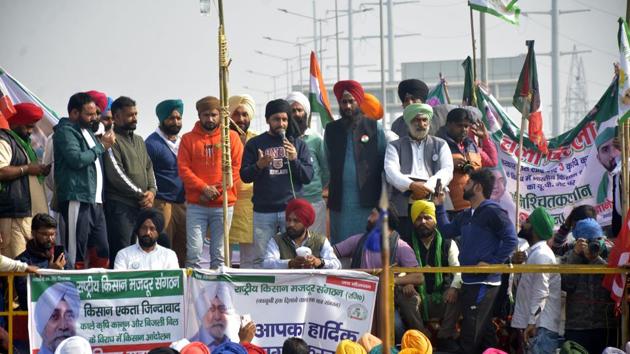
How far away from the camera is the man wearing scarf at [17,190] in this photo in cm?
1314

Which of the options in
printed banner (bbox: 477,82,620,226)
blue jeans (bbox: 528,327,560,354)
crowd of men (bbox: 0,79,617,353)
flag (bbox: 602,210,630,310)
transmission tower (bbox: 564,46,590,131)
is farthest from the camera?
transmission tower (bbox: 564,46,590,131)

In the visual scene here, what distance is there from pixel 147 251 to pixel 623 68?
467cm

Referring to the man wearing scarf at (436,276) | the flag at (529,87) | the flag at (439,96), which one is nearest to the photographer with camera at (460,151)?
the flag at (529,87)

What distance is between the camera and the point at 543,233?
12500mm

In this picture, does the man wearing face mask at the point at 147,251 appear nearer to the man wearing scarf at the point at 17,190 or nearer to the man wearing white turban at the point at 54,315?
the man wearing white turban at the point at 54,315

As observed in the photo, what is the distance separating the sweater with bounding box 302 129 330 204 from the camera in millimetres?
14227

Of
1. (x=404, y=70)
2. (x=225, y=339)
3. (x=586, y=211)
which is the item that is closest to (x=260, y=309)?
(x=225, y=339)

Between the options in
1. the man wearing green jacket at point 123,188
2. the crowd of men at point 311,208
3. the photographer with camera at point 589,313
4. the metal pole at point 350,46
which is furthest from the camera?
the metal pole at point 350,46

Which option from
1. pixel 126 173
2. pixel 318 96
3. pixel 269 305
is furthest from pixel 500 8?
pixel 269 305

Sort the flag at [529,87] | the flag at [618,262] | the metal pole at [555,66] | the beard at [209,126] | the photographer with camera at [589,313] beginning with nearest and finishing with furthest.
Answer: the flag at [618,262] → the photographer with camera at [589,313] → the beard at [209,126] → the flag at [529,87] → the metal pole at [555,66]

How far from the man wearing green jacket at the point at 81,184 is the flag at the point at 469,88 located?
19.6ft

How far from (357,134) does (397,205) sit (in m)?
0.89

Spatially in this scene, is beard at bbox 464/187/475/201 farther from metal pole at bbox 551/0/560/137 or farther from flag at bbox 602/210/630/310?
metal pole at bbox 551/0/560/137

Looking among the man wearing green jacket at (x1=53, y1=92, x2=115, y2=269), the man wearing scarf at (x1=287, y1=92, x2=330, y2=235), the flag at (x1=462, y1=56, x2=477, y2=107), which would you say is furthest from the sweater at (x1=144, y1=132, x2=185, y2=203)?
the flag at (x1=462, y1=56, x2=477, y2=107)
